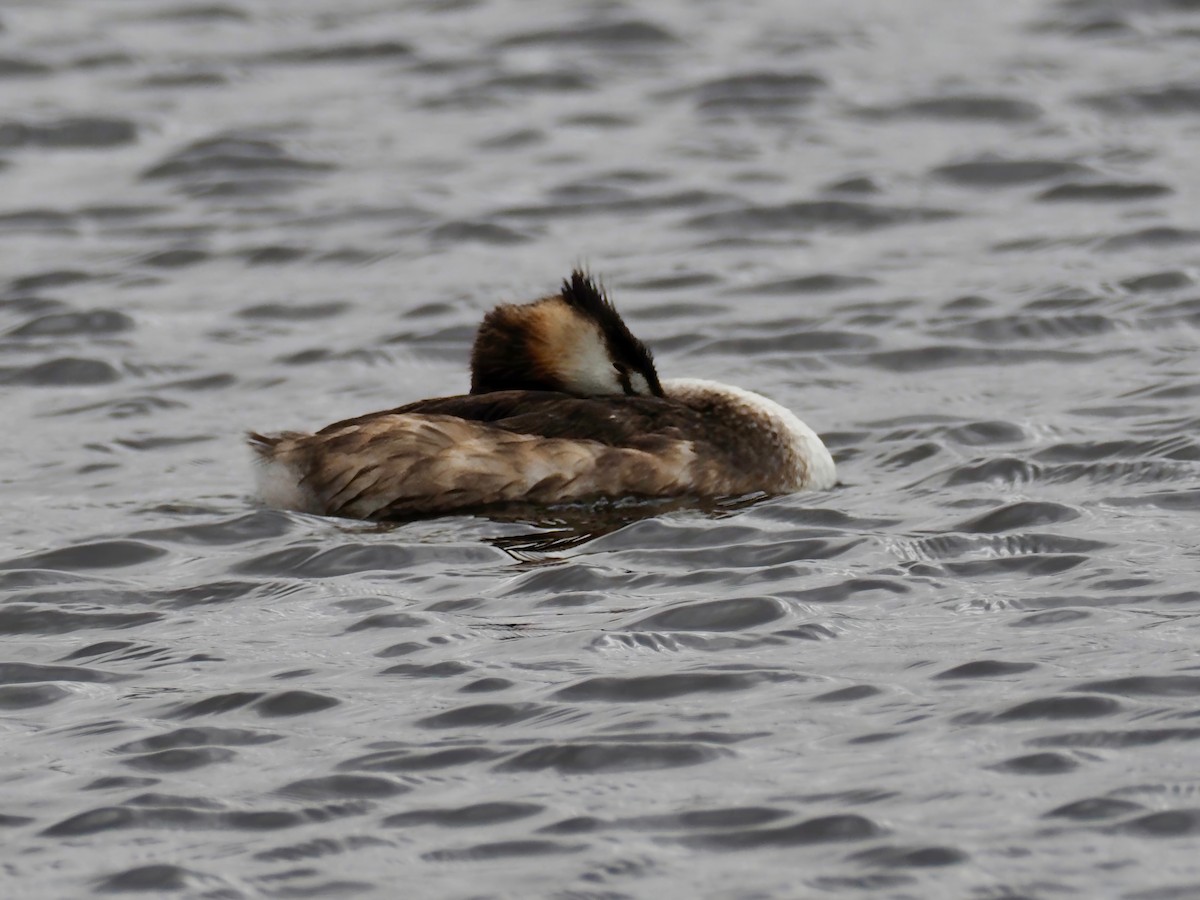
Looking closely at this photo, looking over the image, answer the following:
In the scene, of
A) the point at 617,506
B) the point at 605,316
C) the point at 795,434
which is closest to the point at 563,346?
the point at 605,316

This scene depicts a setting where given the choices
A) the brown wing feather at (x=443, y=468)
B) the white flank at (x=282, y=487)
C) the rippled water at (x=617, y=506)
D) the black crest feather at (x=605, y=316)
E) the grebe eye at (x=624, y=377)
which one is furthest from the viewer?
the grebe eye at (x=624, y=377)

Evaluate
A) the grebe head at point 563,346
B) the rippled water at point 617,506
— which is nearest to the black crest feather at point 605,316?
the grebe head at point 563,346

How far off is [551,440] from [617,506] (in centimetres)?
35

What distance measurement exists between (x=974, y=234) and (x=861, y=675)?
21.8 feet

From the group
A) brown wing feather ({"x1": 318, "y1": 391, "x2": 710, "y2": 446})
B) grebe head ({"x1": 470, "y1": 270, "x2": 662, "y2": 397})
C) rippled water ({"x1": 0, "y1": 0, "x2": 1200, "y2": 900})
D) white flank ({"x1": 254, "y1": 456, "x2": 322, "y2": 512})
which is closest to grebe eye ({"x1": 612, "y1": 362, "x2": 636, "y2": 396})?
grebe head ({"x1": 470, "y1": 270, "x2": 662, "y2": 397})

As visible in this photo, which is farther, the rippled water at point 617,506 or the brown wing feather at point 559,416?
the brown wing feather at point 559,416

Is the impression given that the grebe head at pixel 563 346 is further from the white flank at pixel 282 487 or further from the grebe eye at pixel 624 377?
the white flank at pixel 282 487

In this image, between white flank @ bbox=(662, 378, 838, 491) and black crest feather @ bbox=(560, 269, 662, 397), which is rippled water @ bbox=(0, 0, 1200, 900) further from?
black crest feather @ bbox=(560, 269, 662, 397)

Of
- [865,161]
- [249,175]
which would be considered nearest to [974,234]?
[865,161]

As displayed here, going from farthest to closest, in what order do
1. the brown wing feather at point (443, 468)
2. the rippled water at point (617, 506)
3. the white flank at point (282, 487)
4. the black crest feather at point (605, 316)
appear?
the black crest feather at point (605, 316), the white flank at point (282, 487), the brown wing feather at point (443, 468), the rippled water at point (617, 506)

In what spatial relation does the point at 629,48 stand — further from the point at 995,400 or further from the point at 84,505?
the point at 84,505

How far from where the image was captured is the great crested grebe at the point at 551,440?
29.1 feet

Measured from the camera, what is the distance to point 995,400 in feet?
34.2

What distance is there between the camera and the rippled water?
6.04m
